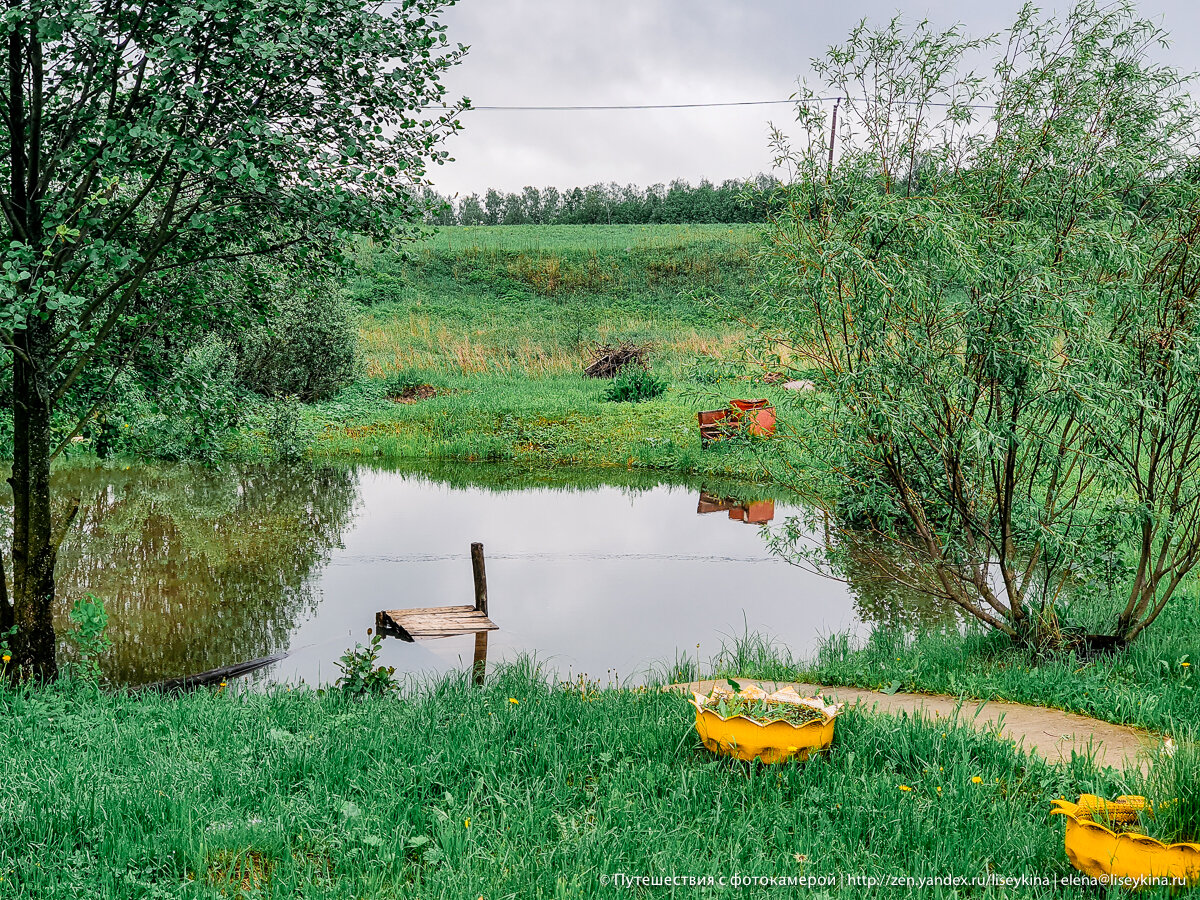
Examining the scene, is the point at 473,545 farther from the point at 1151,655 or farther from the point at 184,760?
the point at 1151,655

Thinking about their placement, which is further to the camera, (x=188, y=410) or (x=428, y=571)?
(x=428, y=571)

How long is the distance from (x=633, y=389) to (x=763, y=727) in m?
21.6

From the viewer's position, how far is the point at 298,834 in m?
4.18

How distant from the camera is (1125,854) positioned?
3.48 metres

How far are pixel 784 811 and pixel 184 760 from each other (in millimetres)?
3191

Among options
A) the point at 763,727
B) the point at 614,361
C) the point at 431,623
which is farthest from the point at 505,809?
the point at 614,361

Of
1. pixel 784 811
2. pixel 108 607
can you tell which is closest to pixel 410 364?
pixel 108 607

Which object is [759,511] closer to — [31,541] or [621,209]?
[31,541]

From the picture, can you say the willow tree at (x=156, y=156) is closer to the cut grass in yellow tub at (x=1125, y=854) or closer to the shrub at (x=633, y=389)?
the cut grass in yellow tub at (x=1125, y=854)

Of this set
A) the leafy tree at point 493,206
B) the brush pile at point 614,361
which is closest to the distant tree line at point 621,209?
the leafy tree at point 493,206

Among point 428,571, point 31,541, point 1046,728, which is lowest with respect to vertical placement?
point 428,571

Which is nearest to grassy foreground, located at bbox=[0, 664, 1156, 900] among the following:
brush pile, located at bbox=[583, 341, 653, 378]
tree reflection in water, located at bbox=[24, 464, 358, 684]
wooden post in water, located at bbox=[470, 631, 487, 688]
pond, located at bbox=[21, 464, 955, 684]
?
wooden post in water, located at bbox=[470, 631, 487, 688]

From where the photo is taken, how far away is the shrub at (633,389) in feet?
85.5

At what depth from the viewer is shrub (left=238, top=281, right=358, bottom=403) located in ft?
84.2
